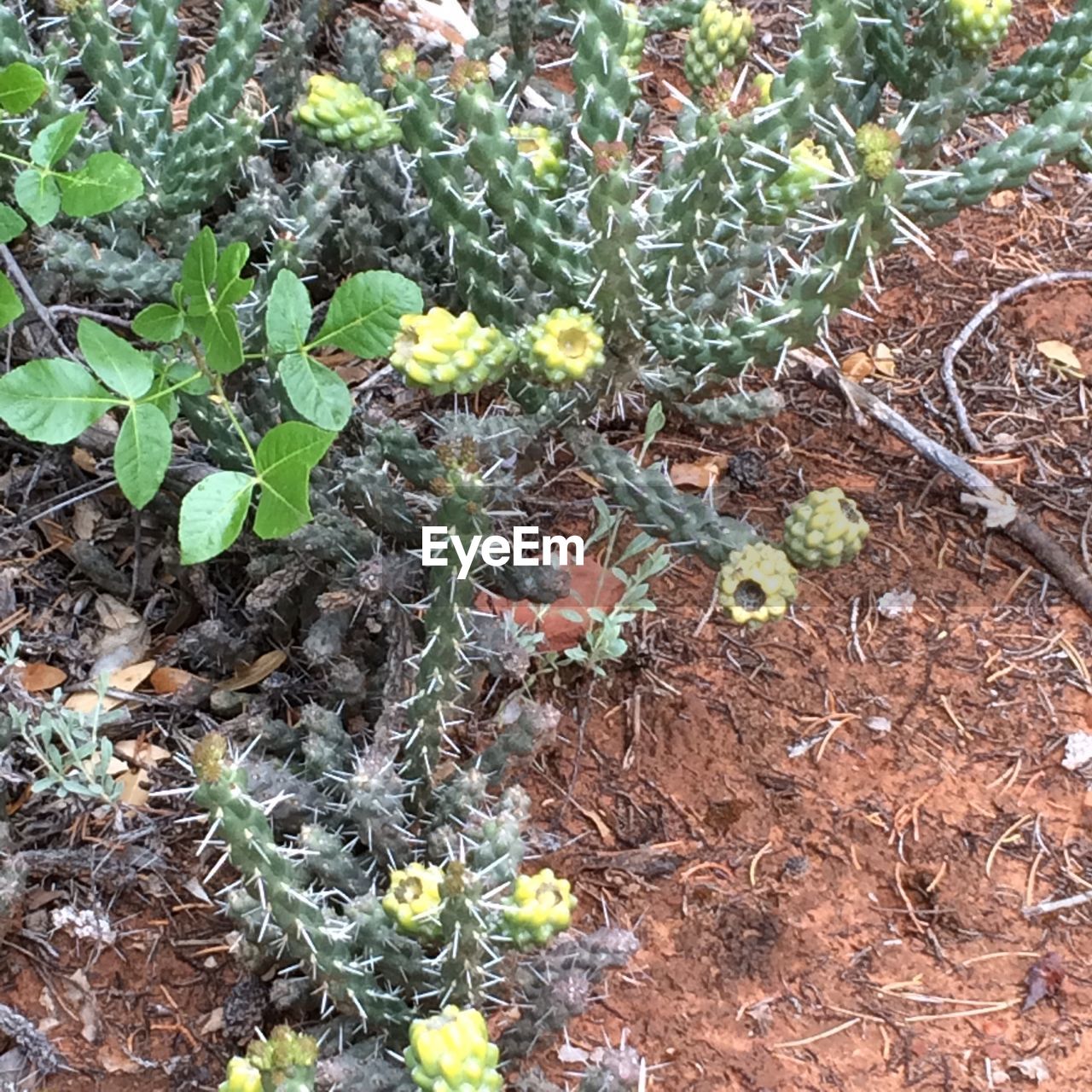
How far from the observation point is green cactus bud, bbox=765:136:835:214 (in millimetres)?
1920

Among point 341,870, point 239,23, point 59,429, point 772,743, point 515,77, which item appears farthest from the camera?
point 515,77

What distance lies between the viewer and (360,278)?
5.89 feet

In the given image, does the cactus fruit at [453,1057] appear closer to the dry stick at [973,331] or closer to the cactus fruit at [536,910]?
the cactus fruit at [536,910]

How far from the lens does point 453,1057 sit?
1.38m

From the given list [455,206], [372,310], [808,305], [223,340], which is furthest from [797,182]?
[223,340]

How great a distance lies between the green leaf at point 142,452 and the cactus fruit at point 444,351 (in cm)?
36

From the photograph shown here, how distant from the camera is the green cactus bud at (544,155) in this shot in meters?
2.10

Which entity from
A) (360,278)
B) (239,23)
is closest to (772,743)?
(360,278)

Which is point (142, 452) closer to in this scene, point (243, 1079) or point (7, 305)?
point (7, 305)

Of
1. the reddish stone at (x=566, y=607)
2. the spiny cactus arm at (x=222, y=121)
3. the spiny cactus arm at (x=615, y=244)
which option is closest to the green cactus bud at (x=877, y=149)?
the spiny cactus arm at (x=615, y=244)

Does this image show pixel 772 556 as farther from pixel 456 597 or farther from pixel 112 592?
pixel 112 592

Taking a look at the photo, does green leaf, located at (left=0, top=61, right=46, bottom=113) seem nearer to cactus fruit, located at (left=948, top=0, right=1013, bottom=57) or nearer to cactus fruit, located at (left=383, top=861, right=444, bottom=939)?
cactus fruit, located at (left=383, top=861, right=444, bottom=939)

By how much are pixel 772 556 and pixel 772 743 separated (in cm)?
57

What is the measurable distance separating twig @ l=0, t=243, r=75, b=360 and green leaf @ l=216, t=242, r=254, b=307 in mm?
784
